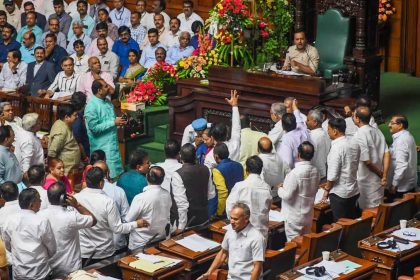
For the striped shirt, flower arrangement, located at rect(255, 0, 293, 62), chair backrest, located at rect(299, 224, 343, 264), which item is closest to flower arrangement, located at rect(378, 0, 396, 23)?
flower arrangement, located at rect(255, 0, 293, 62)

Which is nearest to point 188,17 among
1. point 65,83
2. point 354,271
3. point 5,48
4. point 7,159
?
point 5,48

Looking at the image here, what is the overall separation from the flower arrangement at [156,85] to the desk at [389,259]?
526 cm

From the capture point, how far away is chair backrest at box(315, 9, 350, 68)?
1355 cm

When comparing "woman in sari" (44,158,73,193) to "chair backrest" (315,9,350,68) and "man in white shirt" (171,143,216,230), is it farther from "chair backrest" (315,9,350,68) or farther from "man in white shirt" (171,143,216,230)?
"chair backrest" (315,9,350,68)

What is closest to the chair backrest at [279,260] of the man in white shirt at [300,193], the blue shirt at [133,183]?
the man in white shirt at [300,193]

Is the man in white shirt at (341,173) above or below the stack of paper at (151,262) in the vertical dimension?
above

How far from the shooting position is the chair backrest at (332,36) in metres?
13.6

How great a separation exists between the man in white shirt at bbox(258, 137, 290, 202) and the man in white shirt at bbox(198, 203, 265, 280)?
5.99 feet

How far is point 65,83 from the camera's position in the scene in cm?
1320

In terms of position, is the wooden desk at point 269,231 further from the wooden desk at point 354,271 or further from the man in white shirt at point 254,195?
the wooden desk at point 354,271

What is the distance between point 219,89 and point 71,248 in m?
4.50

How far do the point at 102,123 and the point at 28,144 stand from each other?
102 cm

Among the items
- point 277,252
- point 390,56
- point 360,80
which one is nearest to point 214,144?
point 277,252

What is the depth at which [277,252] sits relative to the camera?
835 centimetres
